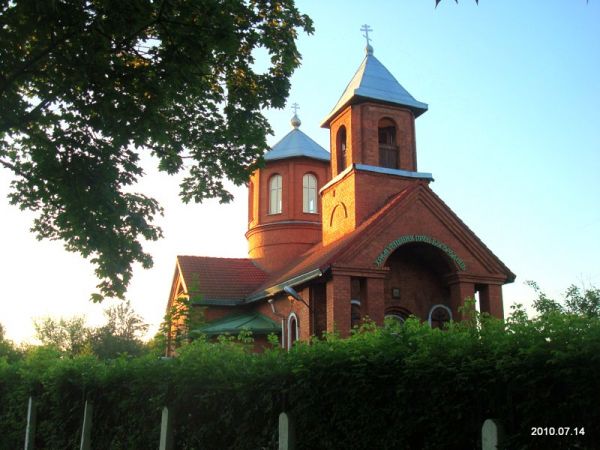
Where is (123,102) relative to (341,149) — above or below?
below

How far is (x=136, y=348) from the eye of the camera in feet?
154

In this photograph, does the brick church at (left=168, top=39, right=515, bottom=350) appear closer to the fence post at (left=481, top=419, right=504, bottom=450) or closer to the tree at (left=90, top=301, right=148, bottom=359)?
the fence post at (left=481, top=419, right=504, bottom=450)

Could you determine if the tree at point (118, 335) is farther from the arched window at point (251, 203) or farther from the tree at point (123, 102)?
the tree at point (123, 102)

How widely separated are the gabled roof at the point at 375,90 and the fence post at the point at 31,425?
14.0 meters

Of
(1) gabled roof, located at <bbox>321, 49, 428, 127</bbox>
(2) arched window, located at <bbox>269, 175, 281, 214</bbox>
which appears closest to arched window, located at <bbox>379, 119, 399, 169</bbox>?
(1) gabled roof, located at <bbox>321, 49, 428, 127</bbox>

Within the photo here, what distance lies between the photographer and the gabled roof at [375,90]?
71.3ft

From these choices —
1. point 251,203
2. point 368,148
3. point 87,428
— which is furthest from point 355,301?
point 251,203

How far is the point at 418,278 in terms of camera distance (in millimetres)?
20203

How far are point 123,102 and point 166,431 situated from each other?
15.4 ft

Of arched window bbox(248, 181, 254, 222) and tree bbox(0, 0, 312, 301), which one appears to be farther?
arched window bbox(248, 181, 254, 222)

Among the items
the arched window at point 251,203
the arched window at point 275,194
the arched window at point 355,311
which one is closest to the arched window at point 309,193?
the arched window at point 275,194

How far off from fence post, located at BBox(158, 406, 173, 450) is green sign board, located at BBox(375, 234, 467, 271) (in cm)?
1080

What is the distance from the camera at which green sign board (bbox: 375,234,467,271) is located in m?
18.5

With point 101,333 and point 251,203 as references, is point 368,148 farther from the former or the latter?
point 101,333
